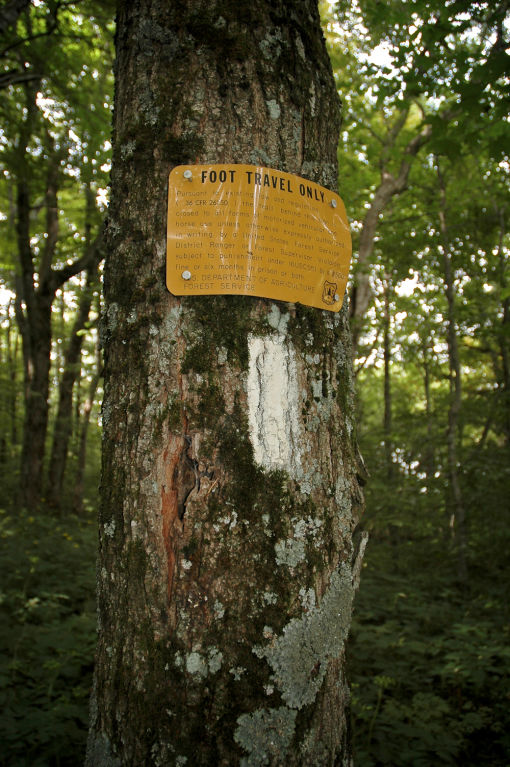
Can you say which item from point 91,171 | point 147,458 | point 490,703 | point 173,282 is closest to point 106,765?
point 147,458

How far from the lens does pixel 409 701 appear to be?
11.5 feet

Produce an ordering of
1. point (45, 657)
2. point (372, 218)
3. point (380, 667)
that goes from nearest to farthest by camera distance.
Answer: point (45, 657) → point (380, 667) → point (372, 218)

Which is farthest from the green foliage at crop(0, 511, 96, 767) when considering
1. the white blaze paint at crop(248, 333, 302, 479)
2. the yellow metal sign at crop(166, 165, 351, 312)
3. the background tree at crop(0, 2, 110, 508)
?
the background tree at crop(0, 2, 110, 508)

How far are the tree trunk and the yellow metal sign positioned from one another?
4 cm

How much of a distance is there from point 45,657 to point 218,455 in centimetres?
329

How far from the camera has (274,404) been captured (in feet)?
3.75

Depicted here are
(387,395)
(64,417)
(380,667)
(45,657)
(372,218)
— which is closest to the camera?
(45,657)

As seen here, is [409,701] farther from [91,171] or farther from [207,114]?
[91,171]

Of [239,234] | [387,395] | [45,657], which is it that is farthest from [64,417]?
[239,234]

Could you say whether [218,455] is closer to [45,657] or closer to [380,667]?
[45,657]

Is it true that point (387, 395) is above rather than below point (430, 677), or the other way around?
above

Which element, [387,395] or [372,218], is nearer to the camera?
[372,218]

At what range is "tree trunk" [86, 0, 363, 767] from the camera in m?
1.03

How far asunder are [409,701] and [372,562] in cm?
442
